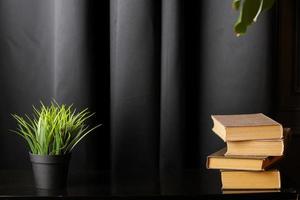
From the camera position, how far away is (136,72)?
1268mm

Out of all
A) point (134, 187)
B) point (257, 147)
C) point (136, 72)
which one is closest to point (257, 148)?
point (257, 147)

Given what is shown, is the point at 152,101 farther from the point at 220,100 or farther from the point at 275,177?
the point at 275,177

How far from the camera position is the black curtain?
125 cm

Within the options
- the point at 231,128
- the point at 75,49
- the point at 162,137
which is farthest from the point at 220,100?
the point at 75,49

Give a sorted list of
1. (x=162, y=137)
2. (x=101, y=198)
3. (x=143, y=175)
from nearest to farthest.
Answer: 1. (x=101, y=198)
2. (x=143, y=175)
3. (x=162, y=137)

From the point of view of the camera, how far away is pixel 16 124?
4.32 feet

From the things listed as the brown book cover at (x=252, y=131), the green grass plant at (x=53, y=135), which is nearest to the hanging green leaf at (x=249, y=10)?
the brown book cover at (x=252, y=131)

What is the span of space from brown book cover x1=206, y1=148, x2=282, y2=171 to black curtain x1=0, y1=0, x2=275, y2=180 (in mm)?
234

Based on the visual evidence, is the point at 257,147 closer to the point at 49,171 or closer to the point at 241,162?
the point at 241,162

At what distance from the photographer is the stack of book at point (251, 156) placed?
1.02m

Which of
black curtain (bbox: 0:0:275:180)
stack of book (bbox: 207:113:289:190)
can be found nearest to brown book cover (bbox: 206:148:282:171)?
stack of book (bbox: 207:113:289:190)

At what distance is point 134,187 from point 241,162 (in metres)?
0.22

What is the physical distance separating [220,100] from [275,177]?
328 millimetres

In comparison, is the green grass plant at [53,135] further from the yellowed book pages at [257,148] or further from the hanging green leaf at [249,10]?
the hanging green leaf at [249,10]
